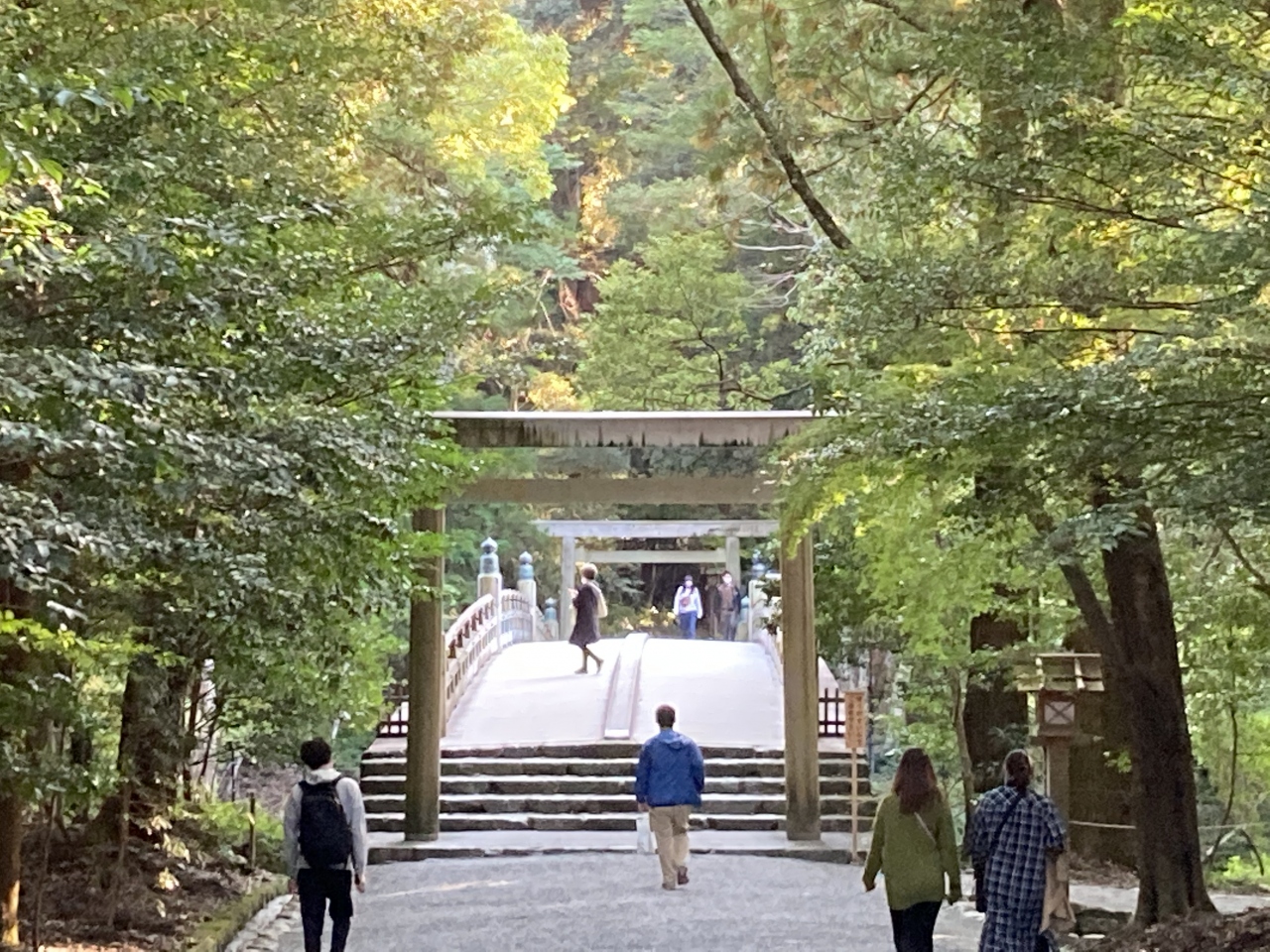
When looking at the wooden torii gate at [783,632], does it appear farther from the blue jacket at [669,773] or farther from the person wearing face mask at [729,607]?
the person wearing face mask at [729,607]

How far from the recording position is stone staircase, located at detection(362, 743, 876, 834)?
14.2m

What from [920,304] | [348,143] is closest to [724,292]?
[348,143]

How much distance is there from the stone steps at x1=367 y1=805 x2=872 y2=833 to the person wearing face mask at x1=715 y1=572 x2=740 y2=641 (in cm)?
1525

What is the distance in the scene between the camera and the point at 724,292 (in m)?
22.8

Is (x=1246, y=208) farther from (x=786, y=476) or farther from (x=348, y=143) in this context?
(x=348, y=143)

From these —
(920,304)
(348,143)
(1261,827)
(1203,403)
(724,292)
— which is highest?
(724,292)

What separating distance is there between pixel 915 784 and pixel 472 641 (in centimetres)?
1415

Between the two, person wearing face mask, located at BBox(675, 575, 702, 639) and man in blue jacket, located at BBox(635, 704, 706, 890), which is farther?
person wearing face mask, located at BBox(675, 575, 702, 639)

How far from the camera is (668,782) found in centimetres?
1023

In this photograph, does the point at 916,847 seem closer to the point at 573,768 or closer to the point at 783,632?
the point at 783,632

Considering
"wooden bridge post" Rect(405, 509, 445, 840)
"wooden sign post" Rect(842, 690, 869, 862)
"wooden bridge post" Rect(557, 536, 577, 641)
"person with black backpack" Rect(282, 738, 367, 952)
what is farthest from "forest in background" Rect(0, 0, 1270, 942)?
"wooden bridge post" Rect(557, 536, 577, 641)

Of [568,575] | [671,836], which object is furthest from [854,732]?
[568,575]

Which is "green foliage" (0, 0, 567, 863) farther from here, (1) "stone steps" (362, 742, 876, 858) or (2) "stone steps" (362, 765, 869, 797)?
(2) "stone steps" (362, 765, 869, 797)

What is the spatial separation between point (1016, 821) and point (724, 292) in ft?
57.0
